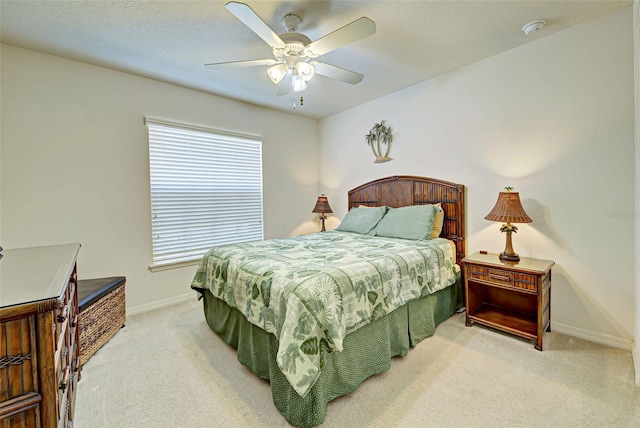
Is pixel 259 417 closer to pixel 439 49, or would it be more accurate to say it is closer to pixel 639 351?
pixel 639 351

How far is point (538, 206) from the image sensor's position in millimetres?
2572

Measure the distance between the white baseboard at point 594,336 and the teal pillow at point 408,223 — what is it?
1352 mm

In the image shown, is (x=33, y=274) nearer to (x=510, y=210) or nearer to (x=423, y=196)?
(x=510, y=210)

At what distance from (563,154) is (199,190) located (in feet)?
12.7

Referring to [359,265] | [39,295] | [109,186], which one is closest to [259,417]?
[359,265]

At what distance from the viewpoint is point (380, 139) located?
3904 mm

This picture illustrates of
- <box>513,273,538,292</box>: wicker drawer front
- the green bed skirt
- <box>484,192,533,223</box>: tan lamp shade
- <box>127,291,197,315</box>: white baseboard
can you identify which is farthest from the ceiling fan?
<box>127,291,197,315</box>: white baseboard

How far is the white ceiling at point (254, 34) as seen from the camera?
2021 millimetres

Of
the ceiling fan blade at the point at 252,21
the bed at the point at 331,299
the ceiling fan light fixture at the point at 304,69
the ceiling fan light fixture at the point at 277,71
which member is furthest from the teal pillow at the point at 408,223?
the ceiling fan blade at the point at 252,21

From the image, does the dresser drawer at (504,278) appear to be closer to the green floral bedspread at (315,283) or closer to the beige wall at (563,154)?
the green floral bedspread at (315,283)

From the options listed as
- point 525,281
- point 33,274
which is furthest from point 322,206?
point 33,274

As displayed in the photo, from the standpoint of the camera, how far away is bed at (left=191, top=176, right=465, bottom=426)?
1.52 meters

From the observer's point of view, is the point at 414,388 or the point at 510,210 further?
the point at 510,210

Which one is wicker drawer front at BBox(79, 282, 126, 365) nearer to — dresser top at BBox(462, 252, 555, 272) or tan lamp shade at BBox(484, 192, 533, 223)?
dresser top at BBox(462, 252, 555, 272)
